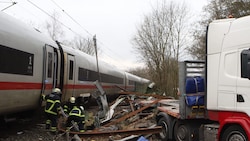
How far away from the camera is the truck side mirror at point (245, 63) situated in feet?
19.6

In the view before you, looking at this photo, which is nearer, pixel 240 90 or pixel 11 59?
pixel 240 90

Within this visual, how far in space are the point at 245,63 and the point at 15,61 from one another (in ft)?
19.2

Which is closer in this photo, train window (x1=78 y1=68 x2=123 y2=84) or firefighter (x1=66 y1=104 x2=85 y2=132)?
firefighter (x1=66 y1=104 x2=85 y2=132)

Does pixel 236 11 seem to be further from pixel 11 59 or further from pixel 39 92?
pixel 11 59

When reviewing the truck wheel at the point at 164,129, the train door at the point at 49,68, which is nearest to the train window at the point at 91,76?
the train door at the point at 49,68

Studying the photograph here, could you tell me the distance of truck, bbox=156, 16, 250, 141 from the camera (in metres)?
6.57

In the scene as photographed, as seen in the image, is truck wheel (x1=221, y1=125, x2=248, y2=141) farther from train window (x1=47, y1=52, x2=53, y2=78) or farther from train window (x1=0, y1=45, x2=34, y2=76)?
train window (x1=47, y1=52, x2=53, y2=78)

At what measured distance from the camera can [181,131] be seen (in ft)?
29.9

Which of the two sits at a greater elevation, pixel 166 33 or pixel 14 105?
pixel 166 33

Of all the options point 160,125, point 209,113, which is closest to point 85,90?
point 160,125

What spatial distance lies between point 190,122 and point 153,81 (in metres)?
25.3

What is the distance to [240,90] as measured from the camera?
6.60 metres

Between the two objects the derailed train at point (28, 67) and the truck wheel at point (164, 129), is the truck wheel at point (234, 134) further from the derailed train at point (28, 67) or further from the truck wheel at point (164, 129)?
the derailed train at point (28, 67)

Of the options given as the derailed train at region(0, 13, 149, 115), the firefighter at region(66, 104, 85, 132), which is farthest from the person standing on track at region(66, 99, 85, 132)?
the derailed train at region(0, 13, 149, 115)
